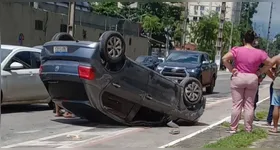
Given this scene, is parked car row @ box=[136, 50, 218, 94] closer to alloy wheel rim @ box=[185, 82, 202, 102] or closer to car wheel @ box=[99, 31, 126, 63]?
alloy wheel rim @ box=[185, 82, 202, 102]

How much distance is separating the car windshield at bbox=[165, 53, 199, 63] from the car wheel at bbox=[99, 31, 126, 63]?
1030cm

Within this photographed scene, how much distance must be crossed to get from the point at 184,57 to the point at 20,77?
919cm

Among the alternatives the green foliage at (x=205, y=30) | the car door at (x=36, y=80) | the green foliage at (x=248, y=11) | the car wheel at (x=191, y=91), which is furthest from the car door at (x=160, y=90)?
the green foliage at (x=205, y=30)

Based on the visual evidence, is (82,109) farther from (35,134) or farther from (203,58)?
(203,58)

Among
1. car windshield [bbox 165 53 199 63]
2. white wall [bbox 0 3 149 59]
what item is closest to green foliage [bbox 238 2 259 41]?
car windshield [bbox 165 53 199 63]

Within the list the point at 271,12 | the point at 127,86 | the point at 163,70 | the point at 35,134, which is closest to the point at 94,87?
the point at 127,86

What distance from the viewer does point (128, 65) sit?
367 inches

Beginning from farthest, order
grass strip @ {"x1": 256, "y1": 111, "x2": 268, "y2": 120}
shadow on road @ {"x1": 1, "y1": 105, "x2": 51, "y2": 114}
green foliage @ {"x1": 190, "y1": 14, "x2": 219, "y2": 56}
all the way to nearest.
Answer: green foliage @ {"x1": 190, "y1": 14, "x2": 219, "y2": 56} < shadow on road @ {"x1": 1, "y1": 105, "x2": 51, "y2": 114} < grass strip @ {"x1": 256, "y1": 111, "x2": 268, "y2": 120}

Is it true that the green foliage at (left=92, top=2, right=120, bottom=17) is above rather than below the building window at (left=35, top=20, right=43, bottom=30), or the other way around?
above

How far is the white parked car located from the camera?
1129 centimetres

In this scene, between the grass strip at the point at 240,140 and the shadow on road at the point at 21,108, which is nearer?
the grass strip at the point at 240,140

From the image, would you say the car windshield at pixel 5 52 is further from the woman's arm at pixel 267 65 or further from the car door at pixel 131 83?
the woman's arm at pixel 267 65

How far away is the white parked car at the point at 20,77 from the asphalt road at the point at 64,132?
38 cm

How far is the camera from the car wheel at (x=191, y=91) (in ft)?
33.5
